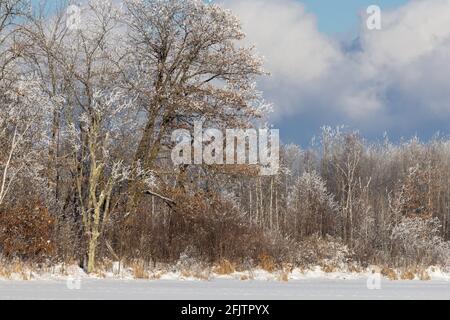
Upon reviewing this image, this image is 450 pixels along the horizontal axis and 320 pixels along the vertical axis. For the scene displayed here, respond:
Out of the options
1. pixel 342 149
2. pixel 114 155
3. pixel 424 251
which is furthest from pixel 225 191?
pixel 342 149

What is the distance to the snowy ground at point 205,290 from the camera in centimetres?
1320

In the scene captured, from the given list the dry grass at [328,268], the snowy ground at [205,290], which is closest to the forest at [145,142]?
the dry grass at [328,268]

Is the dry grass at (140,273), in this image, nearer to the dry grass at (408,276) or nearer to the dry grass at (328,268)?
the dry grass at (328,268)

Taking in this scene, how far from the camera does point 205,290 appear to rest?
1505cm

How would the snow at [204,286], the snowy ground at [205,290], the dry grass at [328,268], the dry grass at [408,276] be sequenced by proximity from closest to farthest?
the snowy ground at [205,290], the snow at [204,286], the dry grass at [408,276], the dry grass at [328,268]

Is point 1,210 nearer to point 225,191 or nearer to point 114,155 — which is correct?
point 114,155

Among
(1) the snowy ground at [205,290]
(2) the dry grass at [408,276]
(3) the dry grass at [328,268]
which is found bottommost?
(1) the snowy ground at [205,290]

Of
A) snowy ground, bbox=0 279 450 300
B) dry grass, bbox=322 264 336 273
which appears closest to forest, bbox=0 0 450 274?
dry grass, bbox=322 264 336 273

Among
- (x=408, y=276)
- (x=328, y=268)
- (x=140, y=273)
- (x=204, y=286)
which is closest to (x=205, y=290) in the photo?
(x=204, y=286)

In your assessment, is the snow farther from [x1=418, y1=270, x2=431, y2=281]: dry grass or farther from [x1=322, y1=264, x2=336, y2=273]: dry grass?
[x1=322, y1=264, x2=336, y2=273]: dry grass

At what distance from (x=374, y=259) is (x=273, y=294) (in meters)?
10.5

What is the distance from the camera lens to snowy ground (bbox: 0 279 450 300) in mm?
13195
